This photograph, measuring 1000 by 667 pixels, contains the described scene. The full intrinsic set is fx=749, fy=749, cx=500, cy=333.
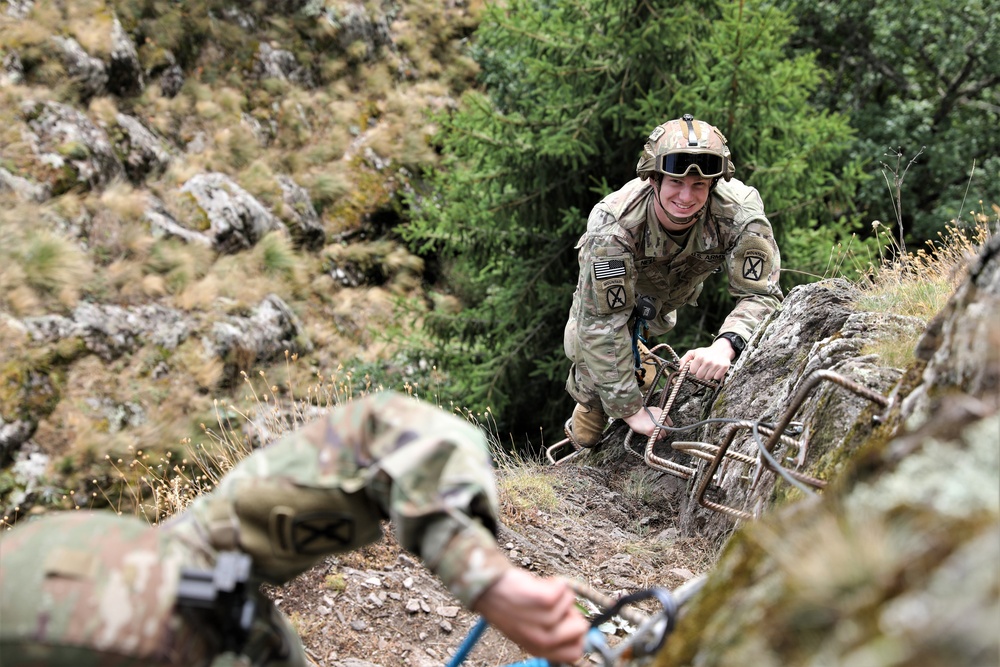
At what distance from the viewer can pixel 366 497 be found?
64.5 inches

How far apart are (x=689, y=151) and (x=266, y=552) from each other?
10.2ft

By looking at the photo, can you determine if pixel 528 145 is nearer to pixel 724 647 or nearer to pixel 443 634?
pixel 443 634

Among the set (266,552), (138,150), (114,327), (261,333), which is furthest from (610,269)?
(138,150)

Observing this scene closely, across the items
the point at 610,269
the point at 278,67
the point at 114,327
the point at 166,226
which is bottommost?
the point at 114,327

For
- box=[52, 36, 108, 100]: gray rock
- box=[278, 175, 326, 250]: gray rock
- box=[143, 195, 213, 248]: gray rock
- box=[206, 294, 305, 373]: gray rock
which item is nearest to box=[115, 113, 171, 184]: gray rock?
box=[52, 36, 108, 100]: gray rock

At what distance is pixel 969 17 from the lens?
1142cm

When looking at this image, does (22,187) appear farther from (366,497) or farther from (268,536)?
(366,497)

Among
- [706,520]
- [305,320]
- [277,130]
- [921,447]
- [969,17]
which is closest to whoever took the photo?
[921,447]

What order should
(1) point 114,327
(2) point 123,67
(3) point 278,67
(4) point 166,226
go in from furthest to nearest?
(3) point 278,67
(2) point 123,67
(4) point 166,226
(1) point 114,327

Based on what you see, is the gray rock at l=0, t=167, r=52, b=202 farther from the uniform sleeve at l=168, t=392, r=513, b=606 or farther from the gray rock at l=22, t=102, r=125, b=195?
the uniform sleeve at l=168, t=392, r=513, b=606

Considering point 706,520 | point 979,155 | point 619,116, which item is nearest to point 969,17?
point 979,155

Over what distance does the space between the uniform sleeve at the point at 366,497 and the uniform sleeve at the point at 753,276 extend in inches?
119

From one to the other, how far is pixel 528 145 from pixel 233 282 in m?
5.72

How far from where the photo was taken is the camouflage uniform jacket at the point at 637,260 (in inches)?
166
